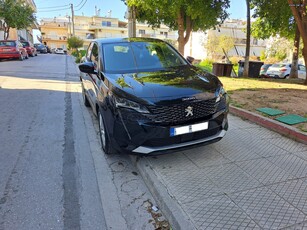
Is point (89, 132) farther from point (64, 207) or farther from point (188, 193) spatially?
point (188, 193)

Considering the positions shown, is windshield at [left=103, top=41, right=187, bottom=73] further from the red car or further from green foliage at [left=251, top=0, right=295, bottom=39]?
the red car

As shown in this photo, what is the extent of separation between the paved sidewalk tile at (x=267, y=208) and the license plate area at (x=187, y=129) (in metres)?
0.90

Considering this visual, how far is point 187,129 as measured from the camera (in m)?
3.25

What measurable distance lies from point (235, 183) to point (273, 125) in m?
2.27

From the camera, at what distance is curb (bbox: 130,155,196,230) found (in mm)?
2453

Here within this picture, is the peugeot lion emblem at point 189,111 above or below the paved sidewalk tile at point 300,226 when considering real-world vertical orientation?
above

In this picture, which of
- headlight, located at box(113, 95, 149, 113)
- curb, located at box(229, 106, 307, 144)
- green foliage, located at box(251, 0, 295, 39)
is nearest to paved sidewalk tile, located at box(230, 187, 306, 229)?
headlight, located at box(113, 95, 149, 113)

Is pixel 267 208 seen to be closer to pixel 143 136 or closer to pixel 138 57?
pixel 143 136

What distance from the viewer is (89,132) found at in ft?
16.8

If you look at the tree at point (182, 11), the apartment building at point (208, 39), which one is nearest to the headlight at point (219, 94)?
the tree at point (182, 11)

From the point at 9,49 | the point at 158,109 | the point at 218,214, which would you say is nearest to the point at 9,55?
the point at 9,49

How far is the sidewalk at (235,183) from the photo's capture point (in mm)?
2508

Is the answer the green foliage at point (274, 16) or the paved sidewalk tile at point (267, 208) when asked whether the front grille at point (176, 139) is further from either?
the green foliage at point (274, 16)

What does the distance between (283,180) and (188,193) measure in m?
1.23
